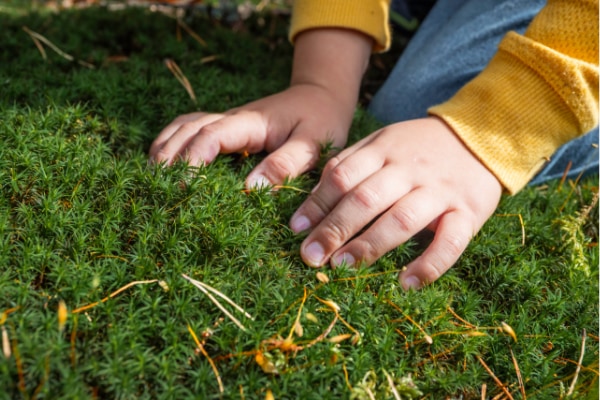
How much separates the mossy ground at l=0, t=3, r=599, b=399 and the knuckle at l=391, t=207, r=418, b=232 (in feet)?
0.37

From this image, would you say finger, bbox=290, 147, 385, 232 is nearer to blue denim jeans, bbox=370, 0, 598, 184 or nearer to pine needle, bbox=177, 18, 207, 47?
blue denim jeans, bbox=370, 0, 598, 184

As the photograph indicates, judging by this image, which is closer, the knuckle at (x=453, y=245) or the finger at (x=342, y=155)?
the knuckle at (x=453, y=245)

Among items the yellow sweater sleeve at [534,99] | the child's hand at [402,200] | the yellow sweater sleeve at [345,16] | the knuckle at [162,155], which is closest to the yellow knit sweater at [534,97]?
the yellow sweater sleeve at [534,99]

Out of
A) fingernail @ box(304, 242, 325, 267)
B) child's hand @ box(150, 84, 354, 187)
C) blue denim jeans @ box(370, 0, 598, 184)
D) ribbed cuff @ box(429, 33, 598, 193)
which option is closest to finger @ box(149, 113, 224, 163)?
child's hand @ box(150, 84, 354, 187)

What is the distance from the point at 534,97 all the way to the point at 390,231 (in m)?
0.88

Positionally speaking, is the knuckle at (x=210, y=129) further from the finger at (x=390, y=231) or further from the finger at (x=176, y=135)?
the finger at (x=390, y=231)

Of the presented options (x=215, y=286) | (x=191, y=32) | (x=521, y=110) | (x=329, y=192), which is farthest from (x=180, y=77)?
(x=521, y=110)

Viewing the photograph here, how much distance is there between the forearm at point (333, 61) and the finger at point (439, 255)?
91cm

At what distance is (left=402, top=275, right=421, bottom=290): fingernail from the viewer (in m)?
2.02

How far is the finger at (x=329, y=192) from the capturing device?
2129 millimetres

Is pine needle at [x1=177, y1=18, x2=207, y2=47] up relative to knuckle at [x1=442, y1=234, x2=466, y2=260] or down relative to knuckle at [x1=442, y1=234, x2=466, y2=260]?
down

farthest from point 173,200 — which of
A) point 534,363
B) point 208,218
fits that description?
point 534,363

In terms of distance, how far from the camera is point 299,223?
83.3 inches

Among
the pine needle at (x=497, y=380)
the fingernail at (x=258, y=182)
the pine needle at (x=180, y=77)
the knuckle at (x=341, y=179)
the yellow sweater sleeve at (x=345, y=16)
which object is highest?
the yellow sweater sleeve at (x=345, y=16)
